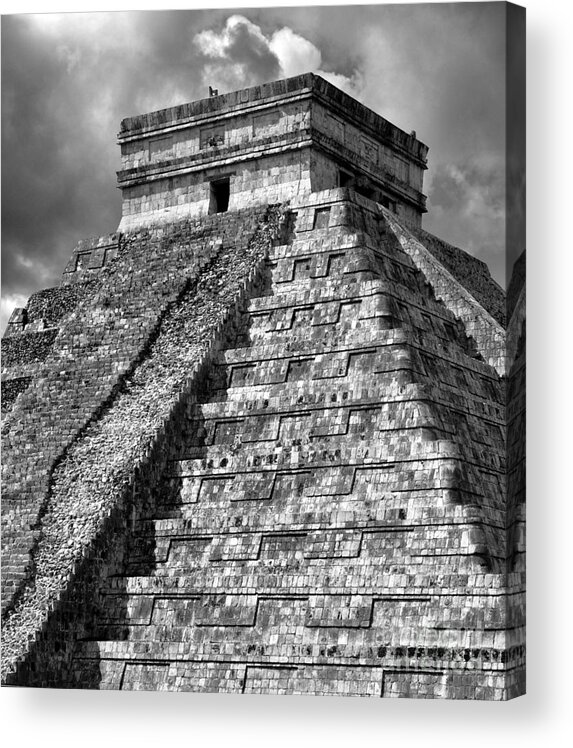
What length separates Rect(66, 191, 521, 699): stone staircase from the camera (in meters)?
20.1

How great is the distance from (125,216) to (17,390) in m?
3.40

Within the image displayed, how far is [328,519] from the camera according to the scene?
21.1 m

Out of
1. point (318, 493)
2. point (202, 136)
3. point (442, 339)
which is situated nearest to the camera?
point (318, 493)

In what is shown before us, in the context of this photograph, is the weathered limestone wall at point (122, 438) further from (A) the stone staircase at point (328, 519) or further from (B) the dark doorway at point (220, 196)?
(B) the dark doorway at point (220, 196)

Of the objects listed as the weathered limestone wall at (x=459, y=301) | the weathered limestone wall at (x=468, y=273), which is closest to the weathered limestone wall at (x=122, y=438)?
the weathered limestone wall at (x=459, y=301)

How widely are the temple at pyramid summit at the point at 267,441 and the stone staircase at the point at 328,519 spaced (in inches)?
1.1

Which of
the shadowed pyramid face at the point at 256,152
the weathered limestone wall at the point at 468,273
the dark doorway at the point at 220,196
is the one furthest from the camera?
the dark doorway at the point at 220,196

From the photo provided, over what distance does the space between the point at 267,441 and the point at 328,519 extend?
59.4 inches

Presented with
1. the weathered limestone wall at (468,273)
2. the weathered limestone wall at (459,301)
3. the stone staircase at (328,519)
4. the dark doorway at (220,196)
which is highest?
the dark doorway at (220,196)

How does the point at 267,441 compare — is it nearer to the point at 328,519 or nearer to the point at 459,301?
the point at 328,519

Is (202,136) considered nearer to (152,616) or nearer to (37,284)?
(37,284)

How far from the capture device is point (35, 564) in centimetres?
2206

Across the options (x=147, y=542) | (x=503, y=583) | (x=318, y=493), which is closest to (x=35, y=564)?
(x=147, y=542)

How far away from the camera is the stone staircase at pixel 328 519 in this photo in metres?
20.1
